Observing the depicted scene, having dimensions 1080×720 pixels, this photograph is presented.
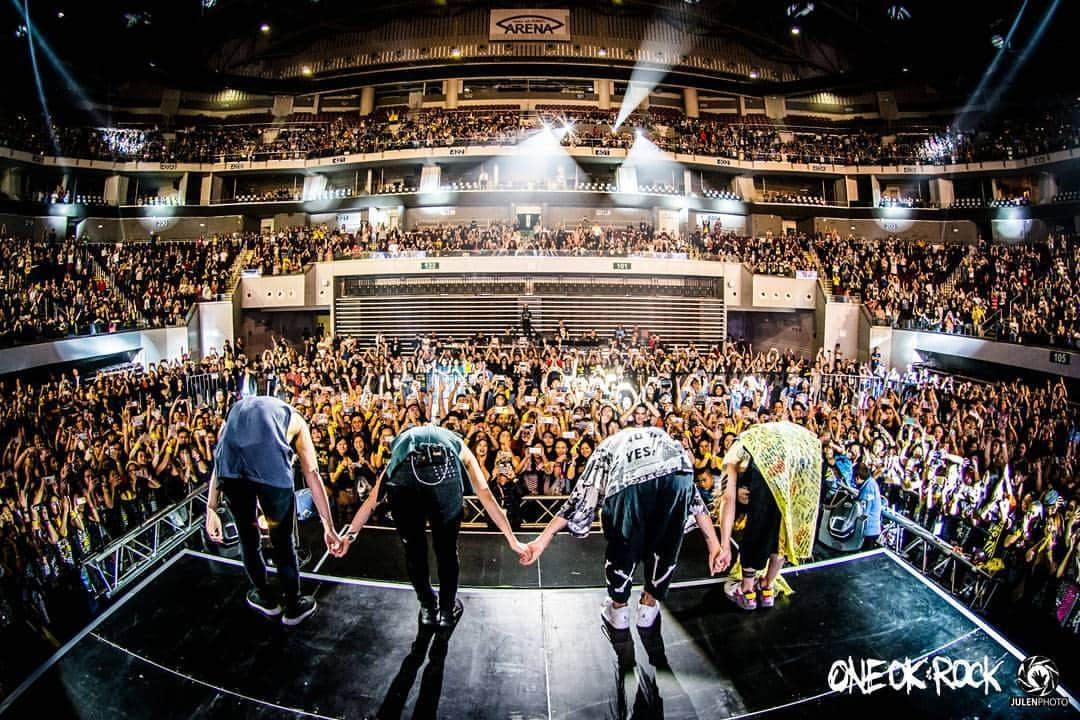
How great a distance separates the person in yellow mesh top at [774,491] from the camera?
3.36 meters

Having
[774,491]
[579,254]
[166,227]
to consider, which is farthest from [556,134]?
[774,491]

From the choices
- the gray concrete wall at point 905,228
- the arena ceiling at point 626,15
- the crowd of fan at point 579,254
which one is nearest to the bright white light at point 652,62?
the arena ceiling at point 626,15

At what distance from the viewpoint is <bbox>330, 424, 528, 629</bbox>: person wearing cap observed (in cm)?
310

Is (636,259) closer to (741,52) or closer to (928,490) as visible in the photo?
(928,490)

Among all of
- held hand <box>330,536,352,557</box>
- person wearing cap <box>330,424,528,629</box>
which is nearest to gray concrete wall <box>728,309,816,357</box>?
person wearing cap <box>330,424,528,629</box>

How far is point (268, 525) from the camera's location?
317cm

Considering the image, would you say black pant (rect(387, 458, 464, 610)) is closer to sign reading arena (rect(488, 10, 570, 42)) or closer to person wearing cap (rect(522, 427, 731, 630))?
person wearing cap (rect(522, 427, 731, 630))

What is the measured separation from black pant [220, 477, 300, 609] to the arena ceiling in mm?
27034

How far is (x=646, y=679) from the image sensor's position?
3012 millimetres

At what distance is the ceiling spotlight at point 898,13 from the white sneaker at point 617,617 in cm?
3296

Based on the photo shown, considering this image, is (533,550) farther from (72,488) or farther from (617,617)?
(72,488)

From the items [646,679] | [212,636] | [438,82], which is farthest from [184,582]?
[438,82]

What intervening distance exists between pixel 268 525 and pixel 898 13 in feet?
112

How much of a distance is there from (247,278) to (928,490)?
2283 cm
